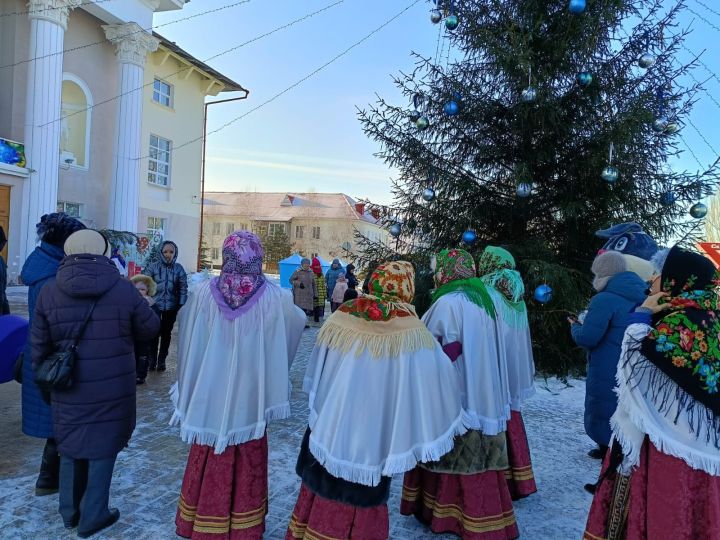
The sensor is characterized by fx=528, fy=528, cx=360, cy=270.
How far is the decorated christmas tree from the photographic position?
265 inches

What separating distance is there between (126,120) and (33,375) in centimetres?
1676

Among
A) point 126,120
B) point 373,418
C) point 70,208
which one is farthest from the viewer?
point 126,120

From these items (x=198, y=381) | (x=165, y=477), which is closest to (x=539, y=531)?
(x=198, y=381)

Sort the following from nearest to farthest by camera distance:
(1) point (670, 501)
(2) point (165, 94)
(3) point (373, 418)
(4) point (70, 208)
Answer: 1. (1) point (670, 501)
2. (3) point (373, 418)
3. (4) point (70, 208)
4. (2) point (165, 94)

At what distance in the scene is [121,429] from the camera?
319cm

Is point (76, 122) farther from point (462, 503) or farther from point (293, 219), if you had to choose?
point (293, 219)

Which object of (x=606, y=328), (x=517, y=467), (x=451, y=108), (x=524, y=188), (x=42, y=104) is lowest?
(x=517, y=467)

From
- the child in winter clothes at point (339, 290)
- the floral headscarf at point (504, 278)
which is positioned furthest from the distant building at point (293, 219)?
the floral headscarf at point (504, 278)

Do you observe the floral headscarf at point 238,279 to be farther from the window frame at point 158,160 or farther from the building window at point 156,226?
the window frame at point 158,160

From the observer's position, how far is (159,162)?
21453mm

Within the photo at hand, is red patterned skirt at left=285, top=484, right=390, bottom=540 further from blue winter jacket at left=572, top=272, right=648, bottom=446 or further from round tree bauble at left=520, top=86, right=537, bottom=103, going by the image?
round tree bauble at left=520, top=86, right=537, bottom=103

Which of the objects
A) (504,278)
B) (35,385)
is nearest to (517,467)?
(504,278)

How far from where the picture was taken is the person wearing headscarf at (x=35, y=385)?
3.56 m

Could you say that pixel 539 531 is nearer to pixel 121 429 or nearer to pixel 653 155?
pixel 121 429
